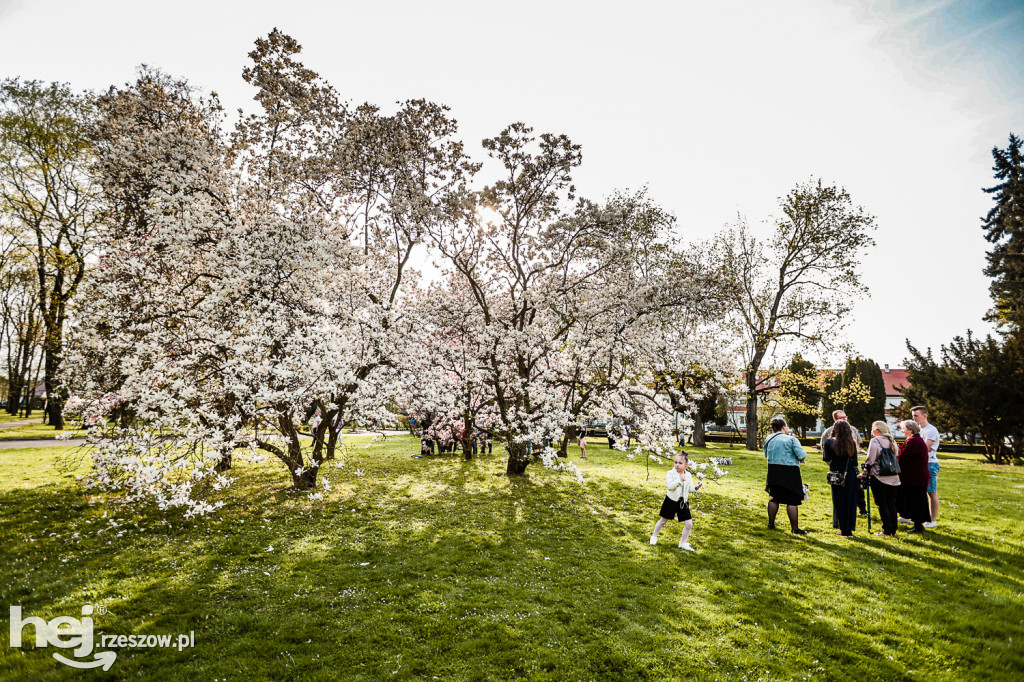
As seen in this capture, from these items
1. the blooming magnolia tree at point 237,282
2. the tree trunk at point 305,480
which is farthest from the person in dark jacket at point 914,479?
the tree trunk at point 305,480

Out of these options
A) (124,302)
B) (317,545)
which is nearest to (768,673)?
(317,545)

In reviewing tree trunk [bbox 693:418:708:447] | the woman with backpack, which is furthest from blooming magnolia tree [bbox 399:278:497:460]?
tree trunk [bbox 693:418:708:447]

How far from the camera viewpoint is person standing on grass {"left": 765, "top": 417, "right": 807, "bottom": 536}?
31.8 feet

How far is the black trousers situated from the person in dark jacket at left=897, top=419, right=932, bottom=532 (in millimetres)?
336

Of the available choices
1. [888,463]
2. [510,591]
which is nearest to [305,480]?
[510,591]

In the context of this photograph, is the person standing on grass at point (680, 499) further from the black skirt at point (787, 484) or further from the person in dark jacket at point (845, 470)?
the person in dark jacket at point (845, 470)

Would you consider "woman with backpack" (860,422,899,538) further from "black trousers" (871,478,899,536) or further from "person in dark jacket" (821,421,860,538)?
"person in dark jacket" (821,421,860,538)

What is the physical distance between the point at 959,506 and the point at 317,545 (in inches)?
654

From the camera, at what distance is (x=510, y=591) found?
6695 millimetres

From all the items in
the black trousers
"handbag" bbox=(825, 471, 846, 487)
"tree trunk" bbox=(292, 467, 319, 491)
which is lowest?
"tree trunk" bbox=(292, 467, 319, 491)

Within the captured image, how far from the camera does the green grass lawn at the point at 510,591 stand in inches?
193

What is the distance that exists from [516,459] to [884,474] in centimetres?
1094

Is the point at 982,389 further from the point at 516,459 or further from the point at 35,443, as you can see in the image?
the point at 35,443

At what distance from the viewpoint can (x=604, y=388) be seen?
15992 mm
